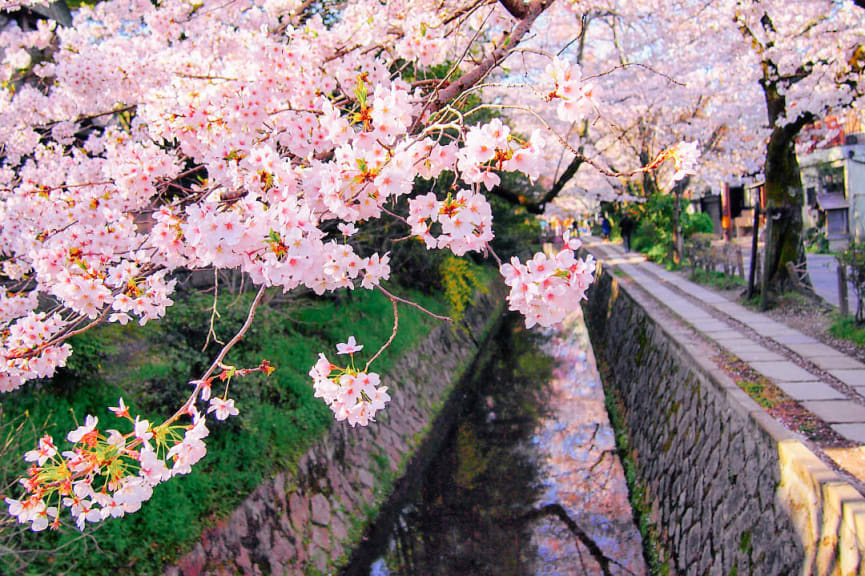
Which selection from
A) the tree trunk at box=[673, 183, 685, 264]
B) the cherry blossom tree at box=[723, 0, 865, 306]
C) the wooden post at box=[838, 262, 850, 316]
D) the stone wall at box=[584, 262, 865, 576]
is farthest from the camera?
the tree trunk at box=[673, 183, 685, 264]

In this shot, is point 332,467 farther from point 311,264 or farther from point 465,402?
point 311,264

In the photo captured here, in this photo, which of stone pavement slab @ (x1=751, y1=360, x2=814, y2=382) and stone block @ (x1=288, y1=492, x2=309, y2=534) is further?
stone block @ (x1=288, y1=492, x2=309, y2=534)

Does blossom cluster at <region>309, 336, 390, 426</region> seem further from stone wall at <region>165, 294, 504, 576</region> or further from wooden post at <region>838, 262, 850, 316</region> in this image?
wooden post at <region>838, 262, 850, 316</region>

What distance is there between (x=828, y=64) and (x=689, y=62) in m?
8.60

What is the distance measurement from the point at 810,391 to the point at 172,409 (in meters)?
5.80

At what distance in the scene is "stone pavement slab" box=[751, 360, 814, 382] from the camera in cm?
598

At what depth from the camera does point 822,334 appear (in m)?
7.64

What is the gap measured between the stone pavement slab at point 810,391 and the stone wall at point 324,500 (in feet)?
15.0

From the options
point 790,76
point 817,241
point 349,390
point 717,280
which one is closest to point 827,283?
point 717,280

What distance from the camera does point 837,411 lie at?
16.4 ft

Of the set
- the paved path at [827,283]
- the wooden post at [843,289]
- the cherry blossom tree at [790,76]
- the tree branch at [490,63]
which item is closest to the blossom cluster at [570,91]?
the tree branch at [490,63]

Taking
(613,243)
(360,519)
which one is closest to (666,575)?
(360,519)

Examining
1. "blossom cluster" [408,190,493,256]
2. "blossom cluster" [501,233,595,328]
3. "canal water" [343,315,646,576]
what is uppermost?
"blossom cluster" [408,190,493,256]

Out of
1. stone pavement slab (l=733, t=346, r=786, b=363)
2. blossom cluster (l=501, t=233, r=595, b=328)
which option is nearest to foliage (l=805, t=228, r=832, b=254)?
stone pavement slab (l=733, t=346, r=786, b=363)
